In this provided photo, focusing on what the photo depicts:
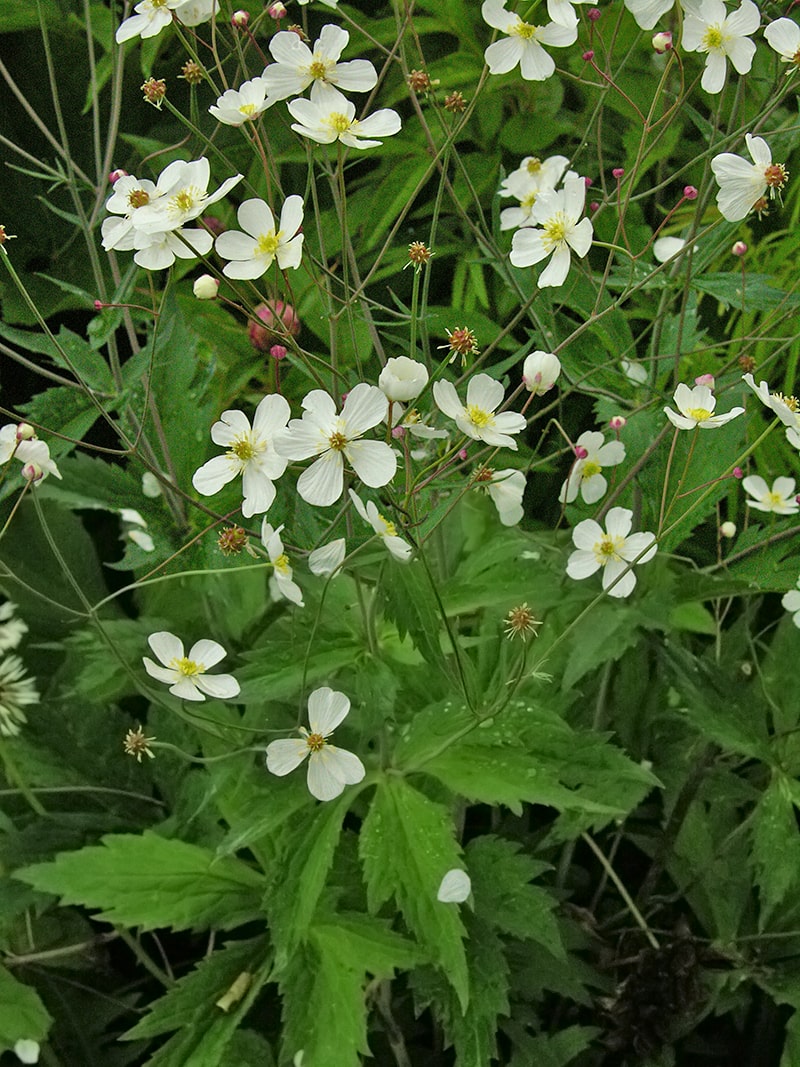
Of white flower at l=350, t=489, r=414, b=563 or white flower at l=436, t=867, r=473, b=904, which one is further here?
white flower at l=436, t=867, r=473, b=904

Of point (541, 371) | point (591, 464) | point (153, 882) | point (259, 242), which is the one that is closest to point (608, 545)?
point (591, 464)

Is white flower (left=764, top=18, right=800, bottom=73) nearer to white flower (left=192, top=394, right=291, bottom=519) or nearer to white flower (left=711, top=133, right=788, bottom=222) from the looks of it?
white flower (left=711, top=133, right=788, bottom=222)

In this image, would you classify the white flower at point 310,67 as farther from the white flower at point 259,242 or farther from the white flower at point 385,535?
the white flower at point 385,535

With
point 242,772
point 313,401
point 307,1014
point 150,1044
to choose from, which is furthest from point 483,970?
point 313,401

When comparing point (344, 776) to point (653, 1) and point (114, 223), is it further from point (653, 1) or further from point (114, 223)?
point (653, 1)

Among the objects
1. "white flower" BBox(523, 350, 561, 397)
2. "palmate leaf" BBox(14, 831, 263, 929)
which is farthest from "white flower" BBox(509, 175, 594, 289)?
"palmate leaf" BBox(14, 831, 263, 929)

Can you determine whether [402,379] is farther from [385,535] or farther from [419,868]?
[419,868]
